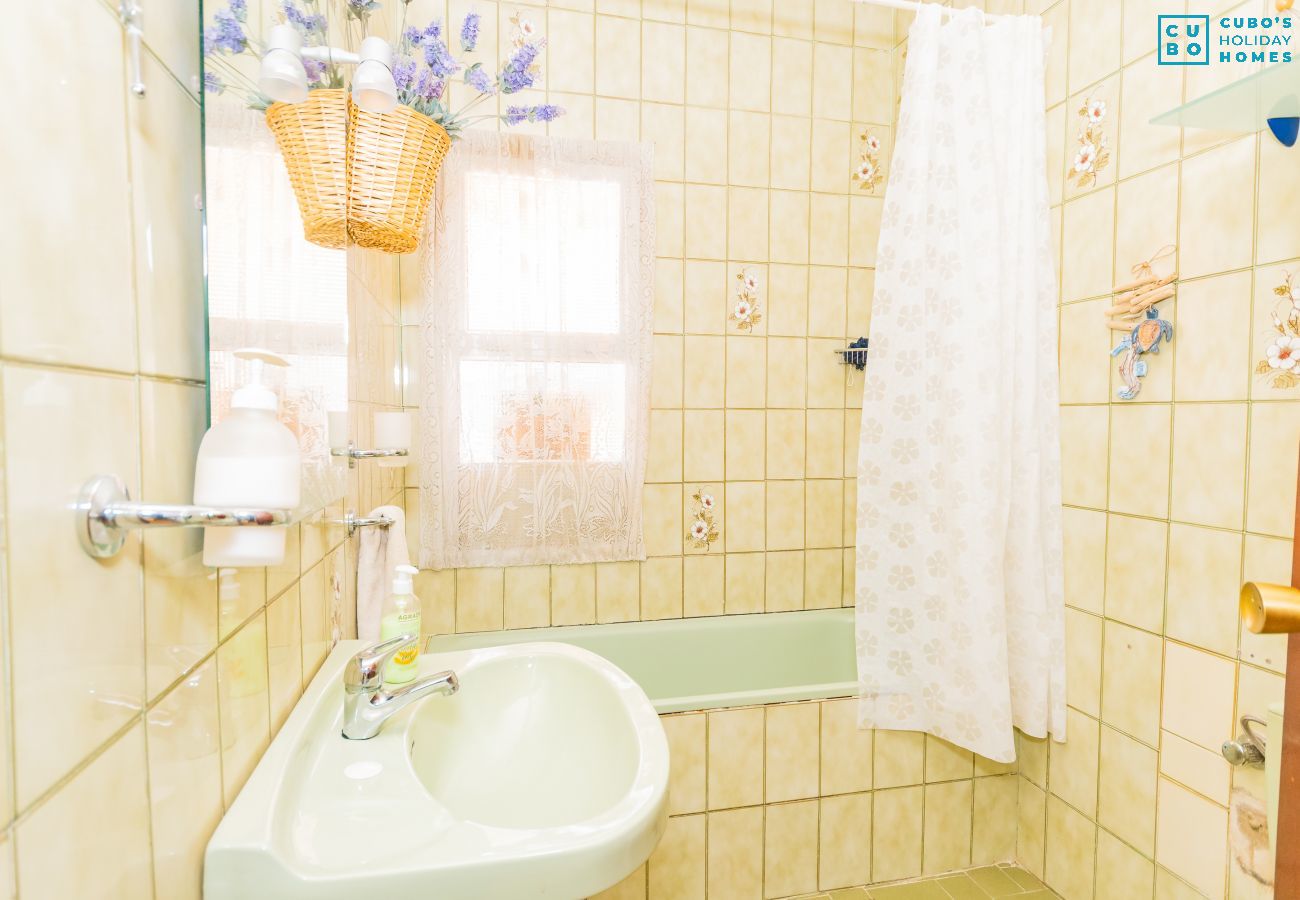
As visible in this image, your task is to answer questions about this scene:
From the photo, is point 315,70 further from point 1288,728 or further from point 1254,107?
point 1254,107

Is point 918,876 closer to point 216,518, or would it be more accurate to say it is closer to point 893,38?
point 216,518

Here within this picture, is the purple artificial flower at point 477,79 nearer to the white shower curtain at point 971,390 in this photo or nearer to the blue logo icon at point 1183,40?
the white shower curtain at point 971,390

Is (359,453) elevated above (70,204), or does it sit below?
below

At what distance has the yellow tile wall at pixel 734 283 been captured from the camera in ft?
6.89

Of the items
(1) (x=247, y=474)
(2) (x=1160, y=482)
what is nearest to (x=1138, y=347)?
(2) (x=1160, y=482)

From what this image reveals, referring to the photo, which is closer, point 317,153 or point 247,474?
point 247,474

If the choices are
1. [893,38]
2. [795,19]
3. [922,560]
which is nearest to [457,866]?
[922,560]

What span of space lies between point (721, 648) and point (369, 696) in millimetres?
1524

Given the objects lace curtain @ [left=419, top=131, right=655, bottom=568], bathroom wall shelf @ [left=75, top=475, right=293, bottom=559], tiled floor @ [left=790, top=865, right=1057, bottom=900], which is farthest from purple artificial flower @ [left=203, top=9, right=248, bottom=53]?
tiled floor @ [left=790, top=865, right=1057, bottom=900]

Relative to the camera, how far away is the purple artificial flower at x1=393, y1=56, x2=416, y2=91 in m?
1.10

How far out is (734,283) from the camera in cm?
223

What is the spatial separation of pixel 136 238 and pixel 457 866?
2.00 feet

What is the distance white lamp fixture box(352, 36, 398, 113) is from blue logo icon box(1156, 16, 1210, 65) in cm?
163

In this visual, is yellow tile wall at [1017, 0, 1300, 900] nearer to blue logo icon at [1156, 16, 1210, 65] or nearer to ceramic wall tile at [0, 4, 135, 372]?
blue logo icon at [1156, 16, 1210, 65]
